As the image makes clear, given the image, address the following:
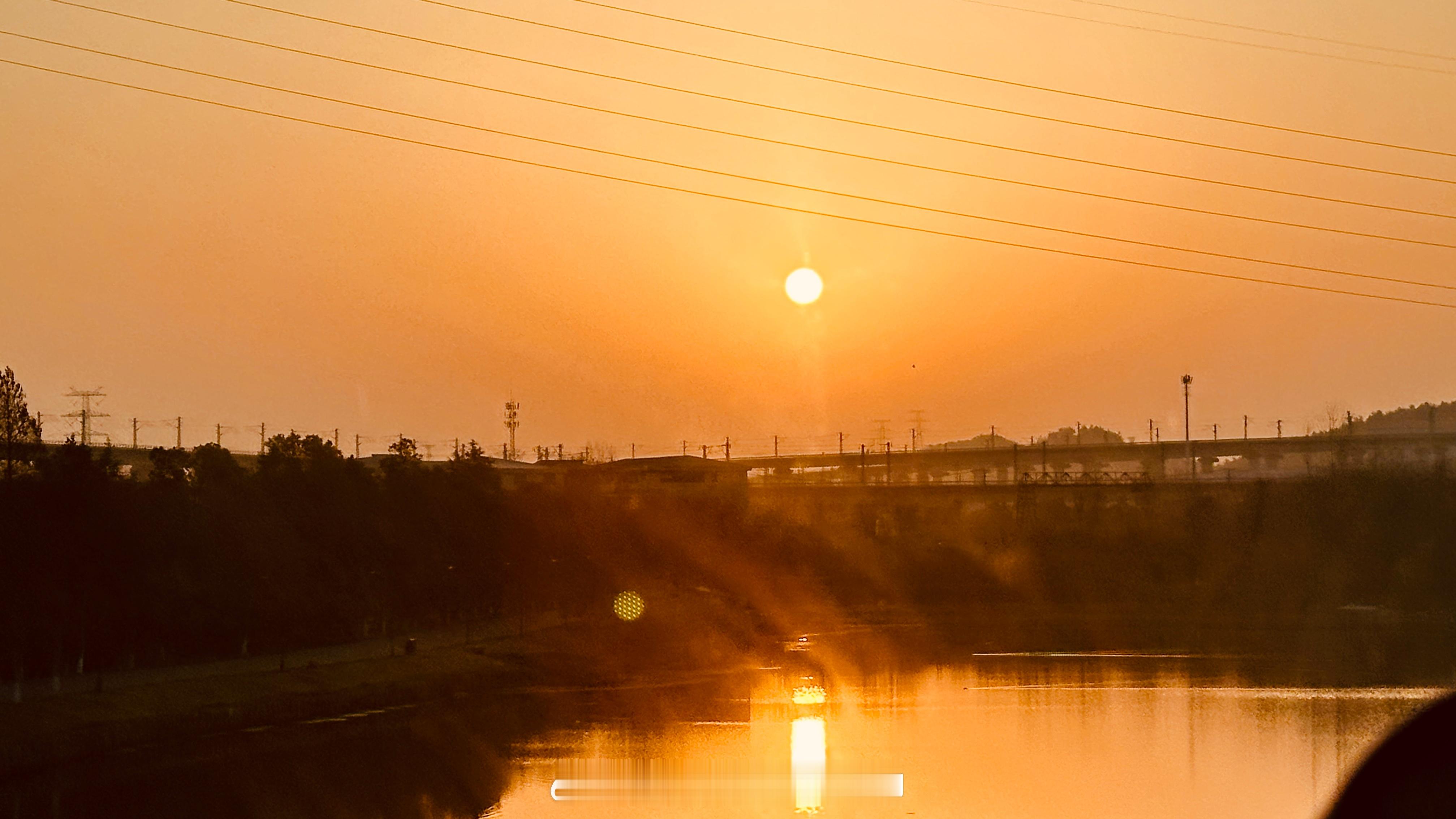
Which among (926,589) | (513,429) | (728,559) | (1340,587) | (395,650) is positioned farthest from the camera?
(513,429)

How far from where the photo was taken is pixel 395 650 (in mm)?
46531

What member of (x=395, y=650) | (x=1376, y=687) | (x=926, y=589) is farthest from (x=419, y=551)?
(x=926, y=589)

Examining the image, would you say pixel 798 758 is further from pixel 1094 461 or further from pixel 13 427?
pixel 1094 461

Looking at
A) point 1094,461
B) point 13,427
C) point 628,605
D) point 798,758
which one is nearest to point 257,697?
point 13,427

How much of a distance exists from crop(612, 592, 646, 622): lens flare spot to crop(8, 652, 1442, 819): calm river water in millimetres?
22891

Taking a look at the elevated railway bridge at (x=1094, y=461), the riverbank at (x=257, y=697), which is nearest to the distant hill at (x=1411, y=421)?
the elevated railway bridge at (x=1094, y=461)

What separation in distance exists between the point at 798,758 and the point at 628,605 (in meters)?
39.9

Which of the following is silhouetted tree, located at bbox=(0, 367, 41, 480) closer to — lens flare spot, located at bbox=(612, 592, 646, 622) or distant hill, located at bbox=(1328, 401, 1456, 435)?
lens flare spot, located at bbox=(612, 592, 646, 622)

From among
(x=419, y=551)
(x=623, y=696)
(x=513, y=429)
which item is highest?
(x=513, y=429)

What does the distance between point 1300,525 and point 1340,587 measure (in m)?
4.67

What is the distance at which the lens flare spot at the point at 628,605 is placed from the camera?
6744 centimetres

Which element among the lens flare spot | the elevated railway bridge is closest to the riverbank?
the lens flare spot

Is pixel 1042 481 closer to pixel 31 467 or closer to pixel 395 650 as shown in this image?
pixel 395 650

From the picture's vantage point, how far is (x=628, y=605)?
68500mm
